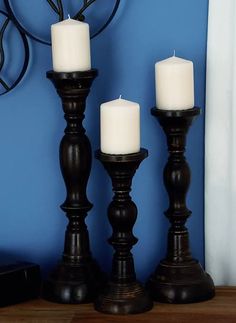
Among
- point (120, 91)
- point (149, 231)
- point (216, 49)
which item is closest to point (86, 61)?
point (120, 91)

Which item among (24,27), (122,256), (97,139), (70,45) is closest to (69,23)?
(70,45)

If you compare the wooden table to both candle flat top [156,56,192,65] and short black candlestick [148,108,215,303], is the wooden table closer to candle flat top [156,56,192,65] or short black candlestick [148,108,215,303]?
short black candlestick [148,108,215,303]

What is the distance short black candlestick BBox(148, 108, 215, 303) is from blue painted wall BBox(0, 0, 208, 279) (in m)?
0.08

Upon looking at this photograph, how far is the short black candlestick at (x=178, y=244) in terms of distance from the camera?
139 centimetres

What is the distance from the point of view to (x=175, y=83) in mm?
1354

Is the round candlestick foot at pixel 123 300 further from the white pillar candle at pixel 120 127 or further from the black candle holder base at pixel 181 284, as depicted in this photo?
the white pillar candle at pixel 120 127

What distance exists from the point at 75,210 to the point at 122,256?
0.12 meters

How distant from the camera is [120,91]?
1468 mm

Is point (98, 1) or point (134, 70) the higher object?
point (98, 1)

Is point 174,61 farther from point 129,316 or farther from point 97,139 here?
point 129,316

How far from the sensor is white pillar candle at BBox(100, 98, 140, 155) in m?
1.29

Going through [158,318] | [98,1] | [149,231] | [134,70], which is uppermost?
[98,1]

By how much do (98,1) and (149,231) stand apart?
1.46 ft

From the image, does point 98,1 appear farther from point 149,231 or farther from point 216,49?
point 149,231
